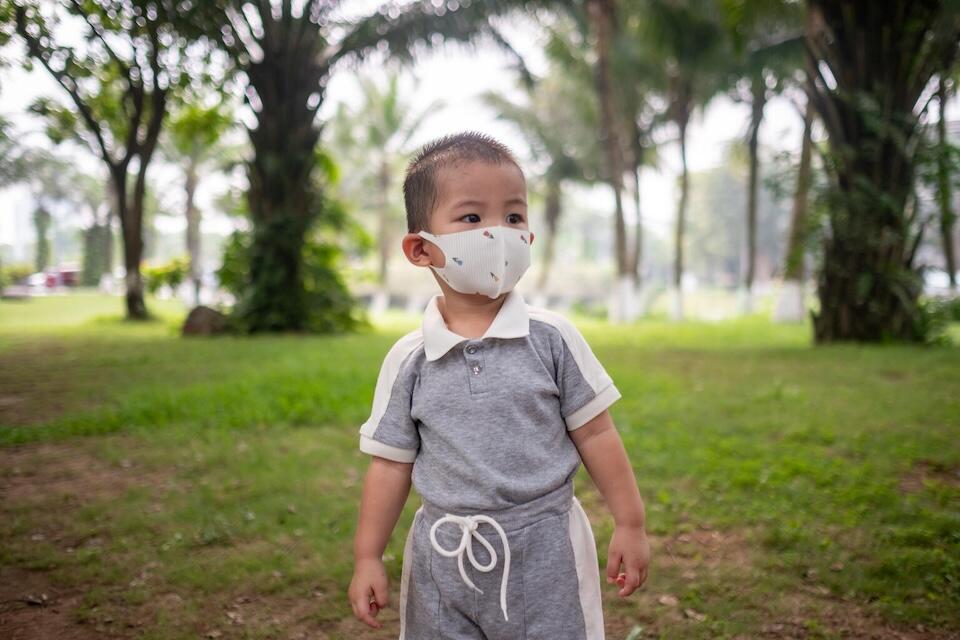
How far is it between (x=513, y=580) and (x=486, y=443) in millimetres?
297

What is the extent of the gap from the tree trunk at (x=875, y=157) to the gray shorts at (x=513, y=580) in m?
8.67

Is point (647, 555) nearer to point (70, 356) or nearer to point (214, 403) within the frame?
point (214, 403)

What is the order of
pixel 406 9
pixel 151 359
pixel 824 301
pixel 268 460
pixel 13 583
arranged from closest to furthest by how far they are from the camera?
pixel 13 583 < pixel 268 460 < pixel 151 359 < pixel 824 301 < pixel 406 9

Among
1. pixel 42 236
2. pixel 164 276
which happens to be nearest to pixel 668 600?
pixel 42 236

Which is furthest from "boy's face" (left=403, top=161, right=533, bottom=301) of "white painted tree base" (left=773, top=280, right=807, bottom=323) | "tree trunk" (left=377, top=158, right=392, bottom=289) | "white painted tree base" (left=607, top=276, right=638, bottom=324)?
"tree trunk" (left=377, top=158, right=392, bottom=289)

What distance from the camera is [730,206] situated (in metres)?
57.6

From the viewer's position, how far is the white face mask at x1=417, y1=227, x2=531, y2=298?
5.68 feet

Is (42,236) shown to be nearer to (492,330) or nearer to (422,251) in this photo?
(422,251)

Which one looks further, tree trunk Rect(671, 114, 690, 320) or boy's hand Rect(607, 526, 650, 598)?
tree trunk Rect(671, 114, 690, 320)

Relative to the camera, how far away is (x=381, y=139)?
34094 mm

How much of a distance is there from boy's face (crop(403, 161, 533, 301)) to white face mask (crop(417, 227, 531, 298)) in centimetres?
2

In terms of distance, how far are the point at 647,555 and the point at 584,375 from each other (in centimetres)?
45

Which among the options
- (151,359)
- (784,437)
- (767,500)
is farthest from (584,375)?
(151,359)

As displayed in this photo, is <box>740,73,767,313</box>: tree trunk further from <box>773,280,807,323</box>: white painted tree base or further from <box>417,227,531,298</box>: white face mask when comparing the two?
<box>417,227,531,298</box>: white face mask
